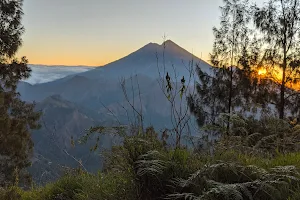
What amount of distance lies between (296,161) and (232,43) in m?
20.7

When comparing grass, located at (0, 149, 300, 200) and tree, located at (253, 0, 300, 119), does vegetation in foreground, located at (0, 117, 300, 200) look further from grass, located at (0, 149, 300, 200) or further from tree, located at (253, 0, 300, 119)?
tree, located at (253, 0, 300, 119)

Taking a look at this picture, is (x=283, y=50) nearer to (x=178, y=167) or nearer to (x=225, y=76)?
(x=225, y=76)

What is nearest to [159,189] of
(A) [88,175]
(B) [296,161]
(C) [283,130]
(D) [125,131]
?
(D) [125,131]

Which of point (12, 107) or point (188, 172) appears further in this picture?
point (12, 107)

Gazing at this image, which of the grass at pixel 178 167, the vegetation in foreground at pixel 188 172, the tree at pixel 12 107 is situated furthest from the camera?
the tree at pixel 12 107

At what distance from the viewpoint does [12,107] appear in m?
19.0

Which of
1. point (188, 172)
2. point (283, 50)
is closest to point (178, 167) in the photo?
point (188, 172)

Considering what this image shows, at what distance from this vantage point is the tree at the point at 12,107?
51.4ft

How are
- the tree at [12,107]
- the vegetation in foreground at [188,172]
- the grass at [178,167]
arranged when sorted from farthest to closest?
the tree at [12,107]
the grass at [178,167]
the vegetation in foreground at [188,172]

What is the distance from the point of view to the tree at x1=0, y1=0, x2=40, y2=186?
15.7m

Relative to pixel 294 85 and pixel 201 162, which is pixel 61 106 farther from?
pixel 201 162

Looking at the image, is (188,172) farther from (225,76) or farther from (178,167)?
(225,76)

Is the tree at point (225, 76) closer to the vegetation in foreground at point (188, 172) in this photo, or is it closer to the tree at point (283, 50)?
the tree at point (283, 50)

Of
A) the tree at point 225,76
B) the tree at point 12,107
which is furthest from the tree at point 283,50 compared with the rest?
the tree at point 12,107
